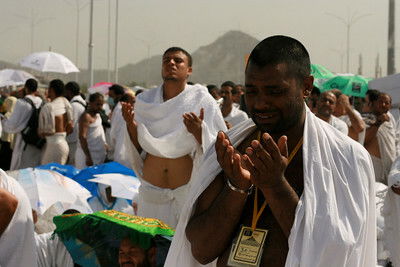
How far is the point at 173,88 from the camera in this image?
274 inches

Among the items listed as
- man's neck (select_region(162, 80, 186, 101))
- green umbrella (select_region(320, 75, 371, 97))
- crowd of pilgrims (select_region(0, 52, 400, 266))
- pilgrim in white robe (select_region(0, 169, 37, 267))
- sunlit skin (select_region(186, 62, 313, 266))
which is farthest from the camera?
green umbrella (select_region(320, 75, 371, 97))

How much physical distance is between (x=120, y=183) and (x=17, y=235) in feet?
14.0

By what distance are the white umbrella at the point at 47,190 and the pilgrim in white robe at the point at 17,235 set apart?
2.41 m

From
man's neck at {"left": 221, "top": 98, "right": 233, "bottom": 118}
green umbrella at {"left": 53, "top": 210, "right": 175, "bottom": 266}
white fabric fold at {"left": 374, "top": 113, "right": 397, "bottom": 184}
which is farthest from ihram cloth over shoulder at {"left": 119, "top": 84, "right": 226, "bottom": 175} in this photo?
man's neck at {"left": 221, "top": 98, "right": 233, "bottom": 118}

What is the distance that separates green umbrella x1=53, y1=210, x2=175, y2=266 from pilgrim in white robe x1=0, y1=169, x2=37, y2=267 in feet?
2.14

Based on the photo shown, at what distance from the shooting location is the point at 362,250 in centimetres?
314

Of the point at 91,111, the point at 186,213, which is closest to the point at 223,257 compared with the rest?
the point at 186,213

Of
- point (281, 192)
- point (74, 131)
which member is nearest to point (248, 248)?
point (281, 192)

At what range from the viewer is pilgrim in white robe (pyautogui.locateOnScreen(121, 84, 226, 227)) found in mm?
6785

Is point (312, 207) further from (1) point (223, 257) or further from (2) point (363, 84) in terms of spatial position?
(2) point (363, 84)

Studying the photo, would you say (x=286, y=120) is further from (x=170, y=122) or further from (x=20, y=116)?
(x=20, y=116)

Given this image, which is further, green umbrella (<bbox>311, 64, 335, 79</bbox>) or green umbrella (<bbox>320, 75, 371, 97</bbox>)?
green umbrella (<bbox>320, 75, 371, 97</bbox>)

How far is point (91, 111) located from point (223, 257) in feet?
29.2

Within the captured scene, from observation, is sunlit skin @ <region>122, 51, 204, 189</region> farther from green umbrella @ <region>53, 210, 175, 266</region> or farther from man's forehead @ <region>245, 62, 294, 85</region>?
man's forehead @ <region>245, 62, 294, 85</region>
